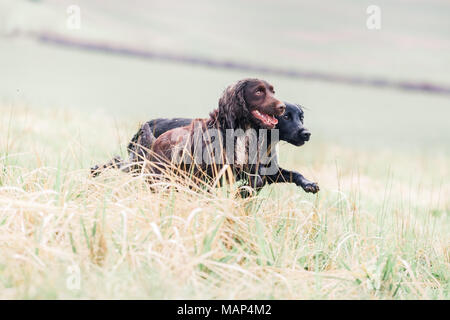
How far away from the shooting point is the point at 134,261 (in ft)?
11.0

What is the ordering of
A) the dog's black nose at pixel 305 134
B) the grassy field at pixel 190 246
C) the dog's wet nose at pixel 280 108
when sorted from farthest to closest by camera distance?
the dog's black nose at pixel 305 134, the dog's wet nose at pixel 280 108, the grassy field at pixel 190 246

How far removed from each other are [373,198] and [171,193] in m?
3.22

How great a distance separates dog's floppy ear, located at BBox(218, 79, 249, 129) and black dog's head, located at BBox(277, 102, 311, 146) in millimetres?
328

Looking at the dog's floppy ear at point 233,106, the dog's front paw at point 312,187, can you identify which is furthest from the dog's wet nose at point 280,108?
the dog's front paw at point 312,187

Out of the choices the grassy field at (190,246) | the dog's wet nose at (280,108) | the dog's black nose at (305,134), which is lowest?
the grassy field at (190,246)

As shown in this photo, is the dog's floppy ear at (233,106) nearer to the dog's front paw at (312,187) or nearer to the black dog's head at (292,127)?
the black dog's head at (292,127)

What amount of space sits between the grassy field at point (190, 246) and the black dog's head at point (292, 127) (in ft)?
1.56

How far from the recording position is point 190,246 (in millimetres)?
3615

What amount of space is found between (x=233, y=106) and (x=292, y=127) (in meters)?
0.48

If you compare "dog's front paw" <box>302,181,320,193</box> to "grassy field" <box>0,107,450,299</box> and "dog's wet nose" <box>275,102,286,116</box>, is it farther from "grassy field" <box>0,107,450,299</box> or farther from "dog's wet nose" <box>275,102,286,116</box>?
"dog's wet nose" <box>275,102,286,116</box>

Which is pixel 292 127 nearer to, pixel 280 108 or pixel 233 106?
pixel 280 108

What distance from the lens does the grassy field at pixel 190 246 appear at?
3250 millimetres
